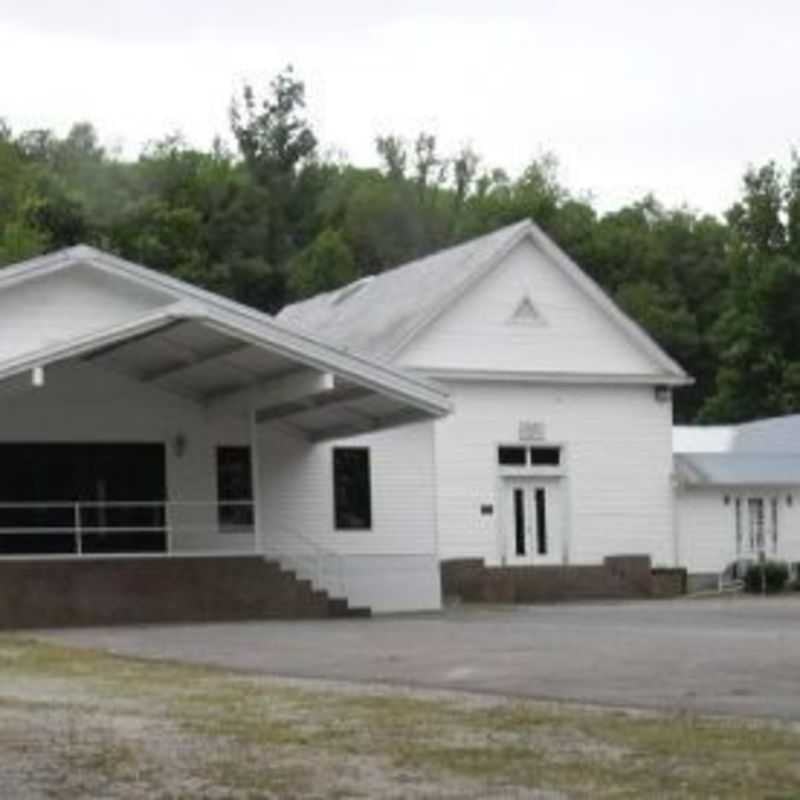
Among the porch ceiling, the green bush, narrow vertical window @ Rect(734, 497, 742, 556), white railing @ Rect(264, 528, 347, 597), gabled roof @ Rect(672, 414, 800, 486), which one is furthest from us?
narrow vertical window @ Rect(734, 497, 742, 556)

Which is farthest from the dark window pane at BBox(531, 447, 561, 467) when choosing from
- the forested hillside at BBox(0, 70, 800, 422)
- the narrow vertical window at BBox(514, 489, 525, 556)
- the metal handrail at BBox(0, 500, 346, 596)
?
the forested hillside at BBox(0, 70, 800, 422)

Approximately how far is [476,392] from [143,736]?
2944 cm

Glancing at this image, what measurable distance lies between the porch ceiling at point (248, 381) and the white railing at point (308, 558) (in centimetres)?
193

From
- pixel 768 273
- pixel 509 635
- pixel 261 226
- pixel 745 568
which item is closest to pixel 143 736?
pixel 509 635

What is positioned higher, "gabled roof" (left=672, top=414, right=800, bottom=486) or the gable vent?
the gable vent

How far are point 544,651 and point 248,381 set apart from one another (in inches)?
552

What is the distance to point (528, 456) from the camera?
137ft

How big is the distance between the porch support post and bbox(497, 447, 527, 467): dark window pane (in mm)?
8429

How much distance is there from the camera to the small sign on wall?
4166 centimetres

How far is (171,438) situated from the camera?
3419 cm

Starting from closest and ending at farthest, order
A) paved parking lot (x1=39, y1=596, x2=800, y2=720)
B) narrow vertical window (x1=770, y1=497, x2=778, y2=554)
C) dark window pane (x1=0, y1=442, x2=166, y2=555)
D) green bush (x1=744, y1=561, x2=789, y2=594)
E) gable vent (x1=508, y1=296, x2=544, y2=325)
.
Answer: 1. paved parking lot (x1=39, y1=596, x2=800, y2=720)
2. dark window pane (x1=0, y1=442, x2=166, y2=555)
3. gable vent (x1=508, y1=296, x2=544, y2=325)
4. green bush (x1=744, y1=561, x2=789, y2=594)
5. narrow vertical window (x1=770, y1=497, x2=778, y2=554)

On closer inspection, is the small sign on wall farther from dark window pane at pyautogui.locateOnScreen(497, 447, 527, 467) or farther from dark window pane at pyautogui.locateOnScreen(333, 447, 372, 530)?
dark window pane at pyautogui.locateOnScreen(333, 447, 372, 530)

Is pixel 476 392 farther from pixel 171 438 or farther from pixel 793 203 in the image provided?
pixel 793 203

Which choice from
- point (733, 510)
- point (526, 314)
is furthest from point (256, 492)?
point (733, 510)
